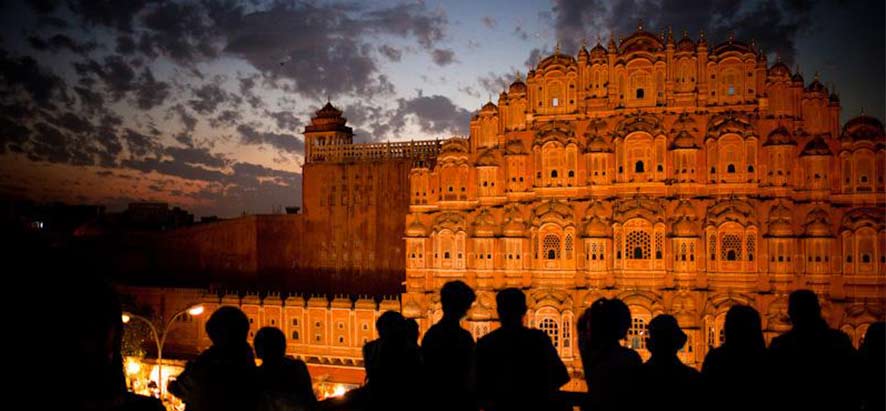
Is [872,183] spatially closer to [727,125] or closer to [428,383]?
[727,125]

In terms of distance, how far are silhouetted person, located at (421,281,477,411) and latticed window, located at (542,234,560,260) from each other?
1842 cm

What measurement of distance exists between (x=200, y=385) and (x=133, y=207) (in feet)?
145

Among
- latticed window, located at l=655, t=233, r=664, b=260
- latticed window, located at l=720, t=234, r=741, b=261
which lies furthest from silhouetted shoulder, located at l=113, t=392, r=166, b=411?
latticed window, located at l=720, t=234, r=741, b=261

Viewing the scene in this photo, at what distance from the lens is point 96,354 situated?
7.64ft

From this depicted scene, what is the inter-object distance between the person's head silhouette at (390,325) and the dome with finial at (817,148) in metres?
22.4

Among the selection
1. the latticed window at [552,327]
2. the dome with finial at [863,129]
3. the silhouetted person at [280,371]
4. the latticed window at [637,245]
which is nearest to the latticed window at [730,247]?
the latticed window at [637,245]

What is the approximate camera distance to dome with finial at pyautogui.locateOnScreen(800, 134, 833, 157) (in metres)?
22.5

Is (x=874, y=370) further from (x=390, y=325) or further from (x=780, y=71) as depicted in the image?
(x=780, y=71)

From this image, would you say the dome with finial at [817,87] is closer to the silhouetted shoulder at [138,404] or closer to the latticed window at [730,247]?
the latticed window at [730,247]

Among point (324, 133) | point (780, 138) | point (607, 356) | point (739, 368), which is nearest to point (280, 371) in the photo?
point (607, 356)

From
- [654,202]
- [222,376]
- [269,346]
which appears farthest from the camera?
[654,202]

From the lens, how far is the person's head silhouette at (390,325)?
4781 millimetres

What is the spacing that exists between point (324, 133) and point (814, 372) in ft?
109

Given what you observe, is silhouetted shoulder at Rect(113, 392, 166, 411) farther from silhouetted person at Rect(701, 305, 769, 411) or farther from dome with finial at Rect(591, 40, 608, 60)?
dome with finial at Rect(591, 40, 608, 60)
